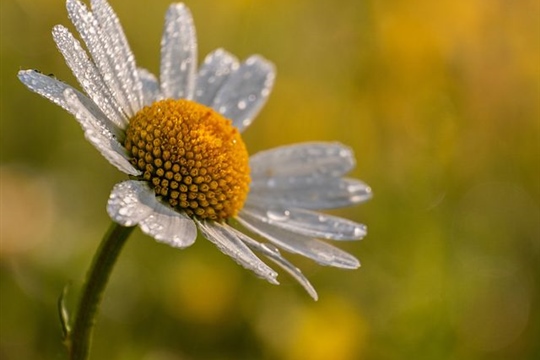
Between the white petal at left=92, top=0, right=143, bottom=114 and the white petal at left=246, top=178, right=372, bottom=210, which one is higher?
the white petal at left=92, top=0, right=143, bottom=114

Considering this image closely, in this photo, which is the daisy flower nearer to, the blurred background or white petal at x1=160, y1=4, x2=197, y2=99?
white petal at x1=160, y1=4, x2=197, y2=99

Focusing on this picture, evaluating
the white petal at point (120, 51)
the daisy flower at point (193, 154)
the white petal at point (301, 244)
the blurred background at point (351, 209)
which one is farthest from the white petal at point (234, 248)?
the blurred background at point (351, 209)

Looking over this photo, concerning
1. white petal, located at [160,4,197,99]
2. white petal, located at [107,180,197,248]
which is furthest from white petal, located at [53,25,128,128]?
white petal, located at [160,4,197,99]

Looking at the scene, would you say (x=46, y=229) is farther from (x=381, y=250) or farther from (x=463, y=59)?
(x=463, y=59)

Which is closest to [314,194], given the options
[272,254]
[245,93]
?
[245,93]

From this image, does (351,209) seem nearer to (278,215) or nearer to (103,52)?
(278,215)

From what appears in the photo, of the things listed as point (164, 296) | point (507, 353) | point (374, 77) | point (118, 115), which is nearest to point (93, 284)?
point (118, 115)

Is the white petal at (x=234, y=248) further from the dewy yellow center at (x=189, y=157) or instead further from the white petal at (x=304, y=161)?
the white petal at (x=304, y=161)
